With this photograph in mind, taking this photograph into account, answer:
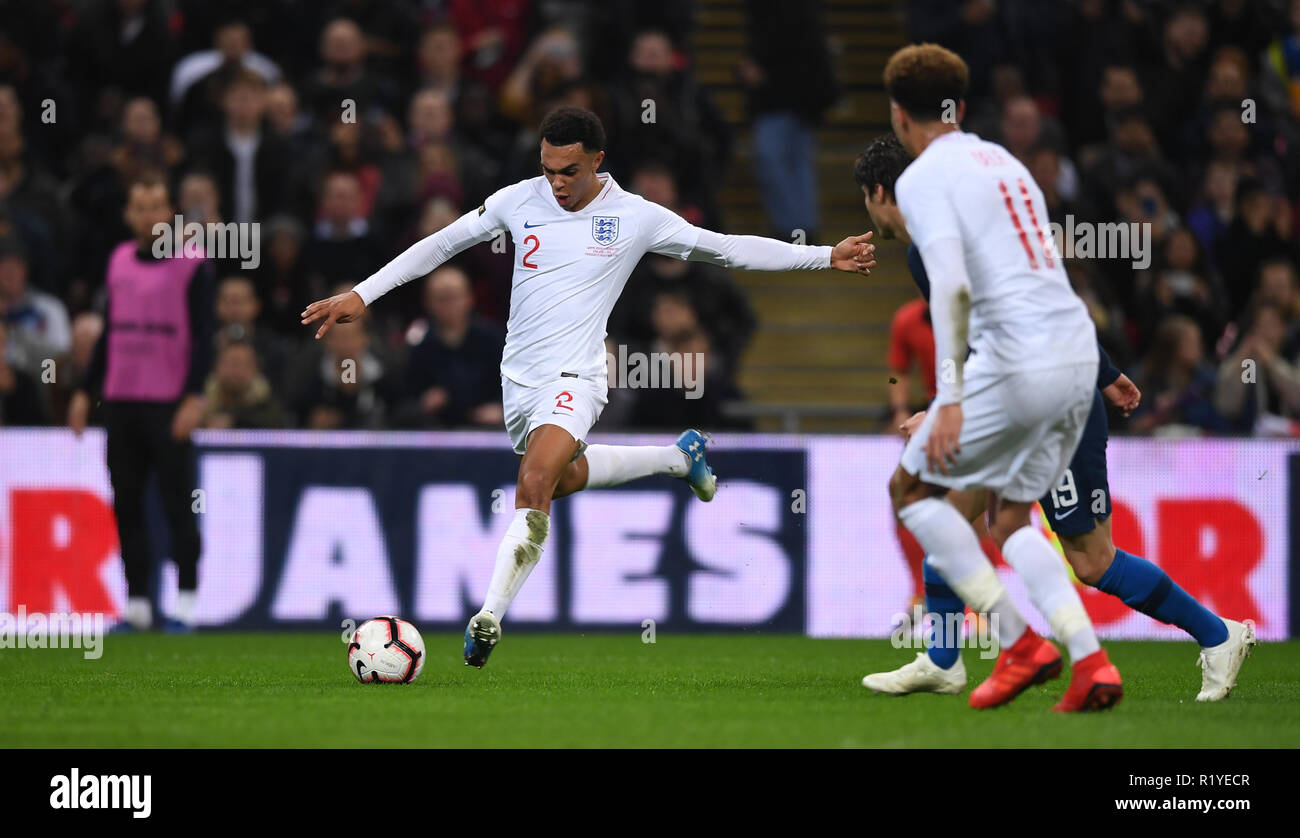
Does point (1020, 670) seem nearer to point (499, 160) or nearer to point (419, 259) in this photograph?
point (419, 259)

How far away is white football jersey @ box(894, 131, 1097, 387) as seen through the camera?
6.06 metres

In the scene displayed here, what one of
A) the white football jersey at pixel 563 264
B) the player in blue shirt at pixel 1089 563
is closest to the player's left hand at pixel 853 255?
the player in blue shirt at pixel 1089 563

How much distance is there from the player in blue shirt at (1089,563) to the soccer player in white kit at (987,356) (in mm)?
681

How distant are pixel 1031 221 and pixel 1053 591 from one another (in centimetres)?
124

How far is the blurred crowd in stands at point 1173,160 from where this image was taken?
41.3 feet

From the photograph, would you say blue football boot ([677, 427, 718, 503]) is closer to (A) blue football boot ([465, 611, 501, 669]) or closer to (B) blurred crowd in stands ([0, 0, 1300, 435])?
(A) blue football boot ([465, 611, 501, 669])

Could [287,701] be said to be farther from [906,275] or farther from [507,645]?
[906,275]

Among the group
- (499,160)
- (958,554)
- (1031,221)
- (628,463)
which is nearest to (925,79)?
(1031,221)

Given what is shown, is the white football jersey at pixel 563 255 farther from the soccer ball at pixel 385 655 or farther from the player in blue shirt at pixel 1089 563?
the soccer ball at pixel 385 655

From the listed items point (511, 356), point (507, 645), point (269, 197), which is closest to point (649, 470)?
point (511, 356)

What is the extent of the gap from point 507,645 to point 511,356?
2.70 metres

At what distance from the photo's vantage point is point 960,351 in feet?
19.4

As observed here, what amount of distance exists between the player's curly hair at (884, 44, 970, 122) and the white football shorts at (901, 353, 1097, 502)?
87 cm

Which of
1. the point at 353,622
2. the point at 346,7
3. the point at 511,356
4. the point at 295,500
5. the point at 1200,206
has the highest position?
the point at 346,7
